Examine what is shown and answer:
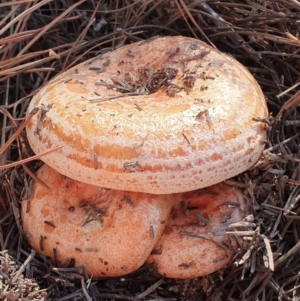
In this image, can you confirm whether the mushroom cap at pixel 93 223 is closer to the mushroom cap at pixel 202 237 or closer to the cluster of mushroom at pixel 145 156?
the cluster of mushroom at pixel 145 156

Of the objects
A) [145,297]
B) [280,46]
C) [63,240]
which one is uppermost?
[280,46]

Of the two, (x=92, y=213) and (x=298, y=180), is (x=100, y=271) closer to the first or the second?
(x=92, y=213)

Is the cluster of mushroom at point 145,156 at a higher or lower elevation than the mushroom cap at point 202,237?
higher

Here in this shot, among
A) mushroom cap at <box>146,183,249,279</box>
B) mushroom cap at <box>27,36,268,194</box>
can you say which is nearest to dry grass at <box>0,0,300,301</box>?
mushroom cap at <box>146,183,249,279</box>

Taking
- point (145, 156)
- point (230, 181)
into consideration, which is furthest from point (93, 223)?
point (230, 181)

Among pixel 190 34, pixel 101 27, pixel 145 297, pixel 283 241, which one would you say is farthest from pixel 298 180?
pixel 101 27

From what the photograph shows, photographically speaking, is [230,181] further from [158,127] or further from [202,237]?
[158,127]

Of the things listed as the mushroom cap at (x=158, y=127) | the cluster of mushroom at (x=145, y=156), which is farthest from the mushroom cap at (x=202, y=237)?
the mushroom cap at (x=158, y=127)
